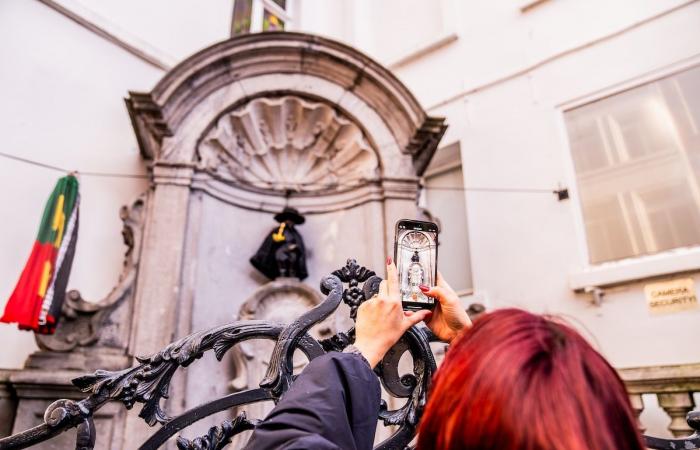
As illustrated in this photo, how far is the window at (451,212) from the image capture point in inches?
244

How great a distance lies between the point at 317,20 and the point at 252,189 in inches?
176

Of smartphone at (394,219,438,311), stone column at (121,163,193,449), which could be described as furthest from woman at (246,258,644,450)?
stone column at (121,163,193,449)

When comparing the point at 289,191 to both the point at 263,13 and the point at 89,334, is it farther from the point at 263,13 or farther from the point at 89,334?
the point at 263,13

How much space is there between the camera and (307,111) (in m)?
4.89

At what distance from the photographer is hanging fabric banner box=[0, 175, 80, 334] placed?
367 cm

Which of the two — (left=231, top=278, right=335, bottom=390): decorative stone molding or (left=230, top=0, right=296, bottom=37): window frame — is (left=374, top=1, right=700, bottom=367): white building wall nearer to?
(left=231, top=278, right=335, bottom=390): decorative stone molding

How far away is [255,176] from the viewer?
495cm

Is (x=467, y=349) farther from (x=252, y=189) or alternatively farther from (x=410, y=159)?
(x=252, y=189)

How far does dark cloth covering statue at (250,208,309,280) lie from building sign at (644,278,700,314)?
304 cm

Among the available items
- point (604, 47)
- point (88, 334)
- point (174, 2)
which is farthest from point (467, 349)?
point (174, 2)

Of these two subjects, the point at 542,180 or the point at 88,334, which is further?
the point at 542,180

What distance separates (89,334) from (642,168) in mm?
5107

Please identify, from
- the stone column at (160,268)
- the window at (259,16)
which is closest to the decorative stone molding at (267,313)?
the stone column at (160,268)

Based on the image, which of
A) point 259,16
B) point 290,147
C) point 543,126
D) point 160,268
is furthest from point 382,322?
point 259,16
